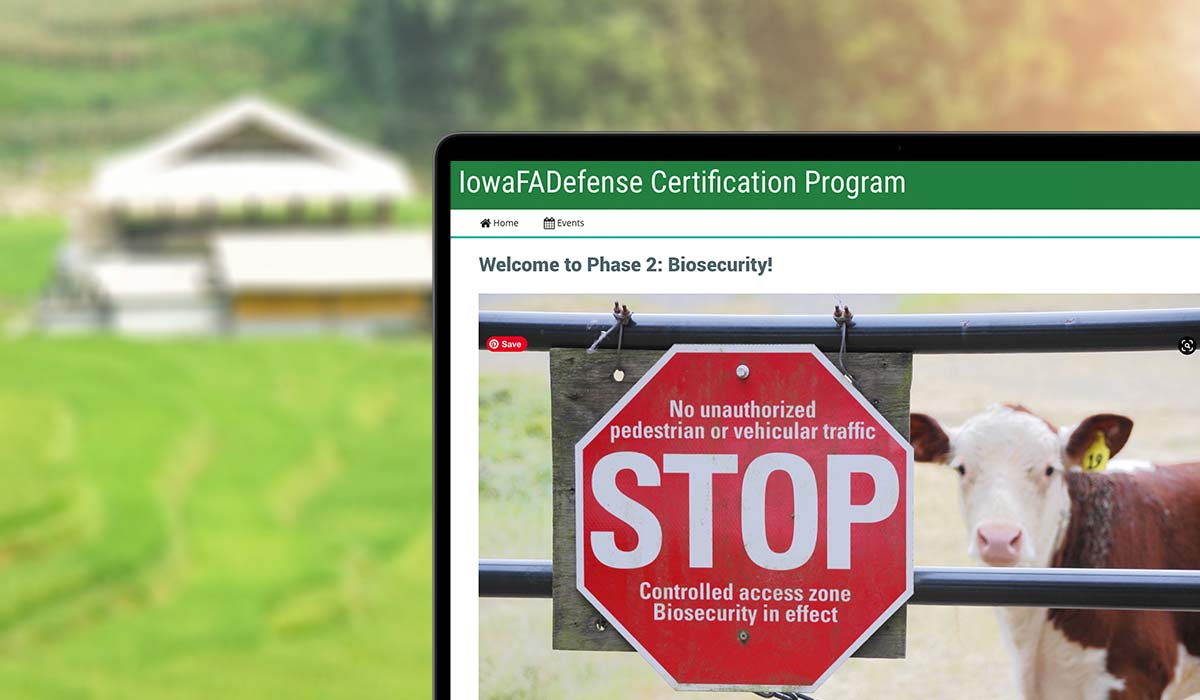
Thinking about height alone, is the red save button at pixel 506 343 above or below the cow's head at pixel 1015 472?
above

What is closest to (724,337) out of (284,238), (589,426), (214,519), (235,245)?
(589,426)

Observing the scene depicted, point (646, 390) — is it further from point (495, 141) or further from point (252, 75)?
point (252, 75)

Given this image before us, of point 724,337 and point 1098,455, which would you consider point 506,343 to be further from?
point 1098,455

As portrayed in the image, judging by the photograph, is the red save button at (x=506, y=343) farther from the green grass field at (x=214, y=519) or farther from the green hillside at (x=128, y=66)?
the green hillside at (x=128, y=66)

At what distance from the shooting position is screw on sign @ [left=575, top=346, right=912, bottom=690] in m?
0.50

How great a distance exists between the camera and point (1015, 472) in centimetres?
56

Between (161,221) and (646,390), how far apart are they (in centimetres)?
814

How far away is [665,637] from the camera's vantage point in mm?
501

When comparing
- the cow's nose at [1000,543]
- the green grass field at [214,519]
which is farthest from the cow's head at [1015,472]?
the green grass field at [214,519]

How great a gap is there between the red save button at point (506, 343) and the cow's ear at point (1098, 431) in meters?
0.24

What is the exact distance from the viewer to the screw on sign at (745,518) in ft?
1.63

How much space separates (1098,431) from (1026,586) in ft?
0.27

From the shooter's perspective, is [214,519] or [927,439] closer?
[927,439]

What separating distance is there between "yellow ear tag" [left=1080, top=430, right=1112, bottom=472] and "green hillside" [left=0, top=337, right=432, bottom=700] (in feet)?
16.2
